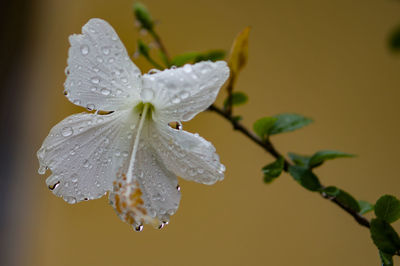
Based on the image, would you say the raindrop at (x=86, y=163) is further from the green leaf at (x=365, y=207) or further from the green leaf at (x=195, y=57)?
the green leaf at (x=365, y=207)

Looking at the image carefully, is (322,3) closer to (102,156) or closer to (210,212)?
(210,212)

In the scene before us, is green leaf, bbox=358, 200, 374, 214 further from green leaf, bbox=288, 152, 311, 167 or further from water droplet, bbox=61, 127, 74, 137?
water droplet, bbox=61, 127, 74, 137

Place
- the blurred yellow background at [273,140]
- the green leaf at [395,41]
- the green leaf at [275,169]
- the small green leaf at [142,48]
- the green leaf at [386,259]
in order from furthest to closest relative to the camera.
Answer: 1. the blurred yellow background at [273,140]
2. the small green leaf at [142,48]
3. the green leaf at [275,169]
4. the green leaf at [386,259]
5. the green leaf at [395,41]

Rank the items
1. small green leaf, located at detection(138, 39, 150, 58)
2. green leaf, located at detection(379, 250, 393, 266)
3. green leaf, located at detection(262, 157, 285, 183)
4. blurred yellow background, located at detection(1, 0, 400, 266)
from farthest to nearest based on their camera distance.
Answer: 1. blurred yellow background, located at detection(1, 0, 400, 266)
2. small green leaf, located at detection(138, 39, 150, 58)
3. green leaf, located at detection(262, 157, 285, 183)
4. green leaf, located at detection(379, 250, 393, 266)

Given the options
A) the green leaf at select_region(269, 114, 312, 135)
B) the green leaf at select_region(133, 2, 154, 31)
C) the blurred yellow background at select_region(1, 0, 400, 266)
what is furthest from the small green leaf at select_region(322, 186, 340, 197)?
the blurred yellow background at select_region(1, 0, 400, 266)

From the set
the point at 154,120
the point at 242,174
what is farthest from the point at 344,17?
the point at 154,120

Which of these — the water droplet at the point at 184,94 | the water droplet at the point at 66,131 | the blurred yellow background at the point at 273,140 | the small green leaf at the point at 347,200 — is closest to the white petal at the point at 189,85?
the water droplet at the point at 184,94

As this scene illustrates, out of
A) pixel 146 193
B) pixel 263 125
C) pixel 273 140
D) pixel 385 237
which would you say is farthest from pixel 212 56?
pixel 273 140
